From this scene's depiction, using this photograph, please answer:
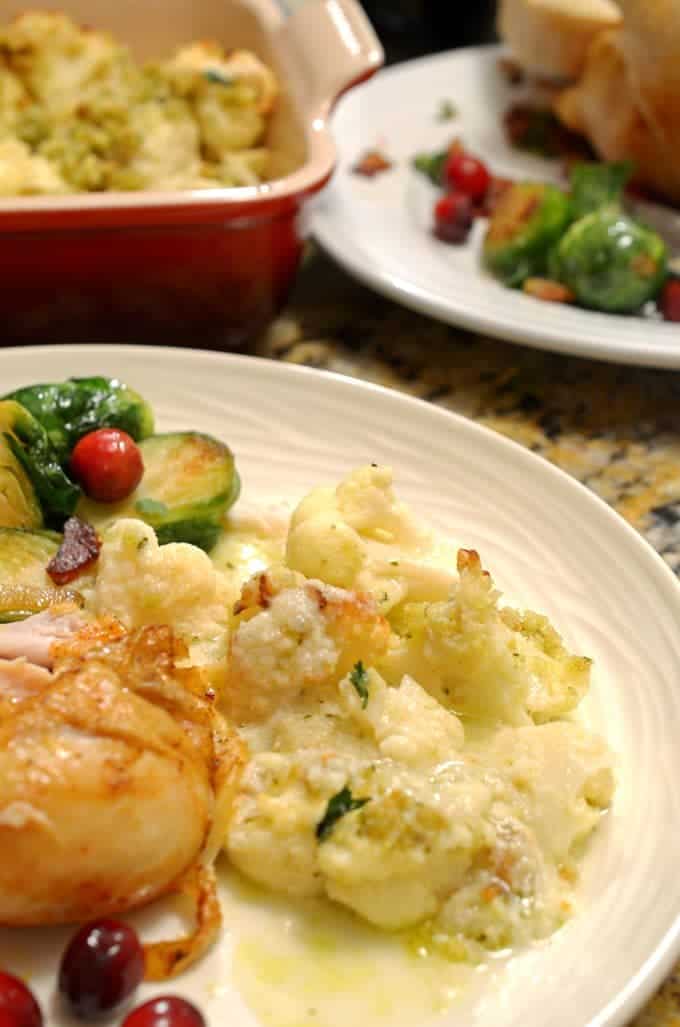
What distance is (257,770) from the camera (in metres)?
1.41

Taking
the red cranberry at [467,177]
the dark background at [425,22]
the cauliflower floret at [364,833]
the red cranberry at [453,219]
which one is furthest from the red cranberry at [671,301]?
the dark background at [425,22]

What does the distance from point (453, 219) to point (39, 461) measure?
4.82 feet

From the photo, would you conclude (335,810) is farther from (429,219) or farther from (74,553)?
(429,219)

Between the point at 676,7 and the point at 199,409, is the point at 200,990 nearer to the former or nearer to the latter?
the point at 199,409

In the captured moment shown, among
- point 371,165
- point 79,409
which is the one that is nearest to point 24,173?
point 79,409

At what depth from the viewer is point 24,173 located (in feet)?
8.40

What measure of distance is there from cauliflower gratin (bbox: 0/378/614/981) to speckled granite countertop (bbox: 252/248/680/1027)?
1.83 feet

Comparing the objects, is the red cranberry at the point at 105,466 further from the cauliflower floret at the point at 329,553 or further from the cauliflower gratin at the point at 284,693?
the cauliflower floret at the point at 329,553

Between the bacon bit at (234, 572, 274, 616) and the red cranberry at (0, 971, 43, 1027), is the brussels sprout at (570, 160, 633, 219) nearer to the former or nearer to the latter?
the bacon bit at (234, 572, 274, 616)

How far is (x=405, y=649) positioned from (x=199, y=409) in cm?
74

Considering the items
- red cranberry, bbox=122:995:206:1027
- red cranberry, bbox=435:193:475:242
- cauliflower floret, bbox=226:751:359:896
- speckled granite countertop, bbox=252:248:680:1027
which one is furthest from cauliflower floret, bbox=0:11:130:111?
red cranberry, bbox=122:995:206:1027

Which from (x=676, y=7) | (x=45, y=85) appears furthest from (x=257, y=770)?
(x=676, y=7)

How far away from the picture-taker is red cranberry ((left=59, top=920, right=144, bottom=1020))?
3.88 ft

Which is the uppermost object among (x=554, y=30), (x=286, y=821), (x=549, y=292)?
(x=554, y=30)
